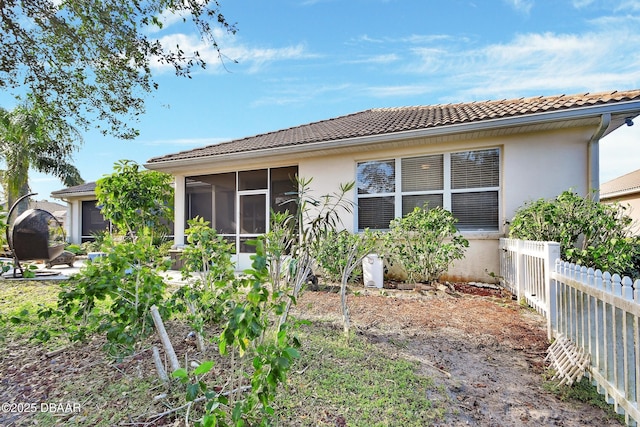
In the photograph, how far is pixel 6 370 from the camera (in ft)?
9.75

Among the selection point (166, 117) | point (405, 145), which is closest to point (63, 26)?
point (166, 117)

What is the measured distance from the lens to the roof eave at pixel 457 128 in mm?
5527

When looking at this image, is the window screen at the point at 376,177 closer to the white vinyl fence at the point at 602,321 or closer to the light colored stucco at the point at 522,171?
the light colored stucco at the point at 522,171

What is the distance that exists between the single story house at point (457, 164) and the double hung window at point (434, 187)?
0.08ft

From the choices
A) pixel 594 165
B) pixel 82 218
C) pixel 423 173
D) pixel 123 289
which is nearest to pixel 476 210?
pixel 423 173

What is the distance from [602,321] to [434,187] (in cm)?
528

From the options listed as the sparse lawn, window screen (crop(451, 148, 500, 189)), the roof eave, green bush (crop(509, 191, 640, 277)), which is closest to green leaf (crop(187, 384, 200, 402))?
the sparse lawn

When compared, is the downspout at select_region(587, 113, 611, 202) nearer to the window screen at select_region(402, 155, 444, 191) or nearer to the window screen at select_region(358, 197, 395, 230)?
the window screen at select_region(402, 155, 444, 191)

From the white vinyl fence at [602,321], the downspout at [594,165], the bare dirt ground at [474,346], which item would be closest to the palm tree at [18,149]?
the bare dirt ground at [474,346]

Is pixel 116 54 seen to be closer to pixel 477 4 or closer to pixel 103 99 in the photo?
pixel 103 99

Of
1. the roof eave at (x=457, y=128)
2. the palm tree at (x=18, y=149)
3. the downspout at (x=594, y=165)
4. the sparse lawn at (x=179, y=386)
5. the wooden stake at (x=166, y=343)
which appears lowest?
the sparse lawn at (x=179, y=386)

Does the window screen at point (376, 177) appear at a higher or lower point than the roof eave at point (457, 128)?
lower

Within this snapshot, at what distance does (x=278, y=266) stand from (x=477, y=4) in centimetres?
819

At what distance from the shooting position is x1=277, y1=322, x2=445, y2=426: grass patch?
7.14ft
